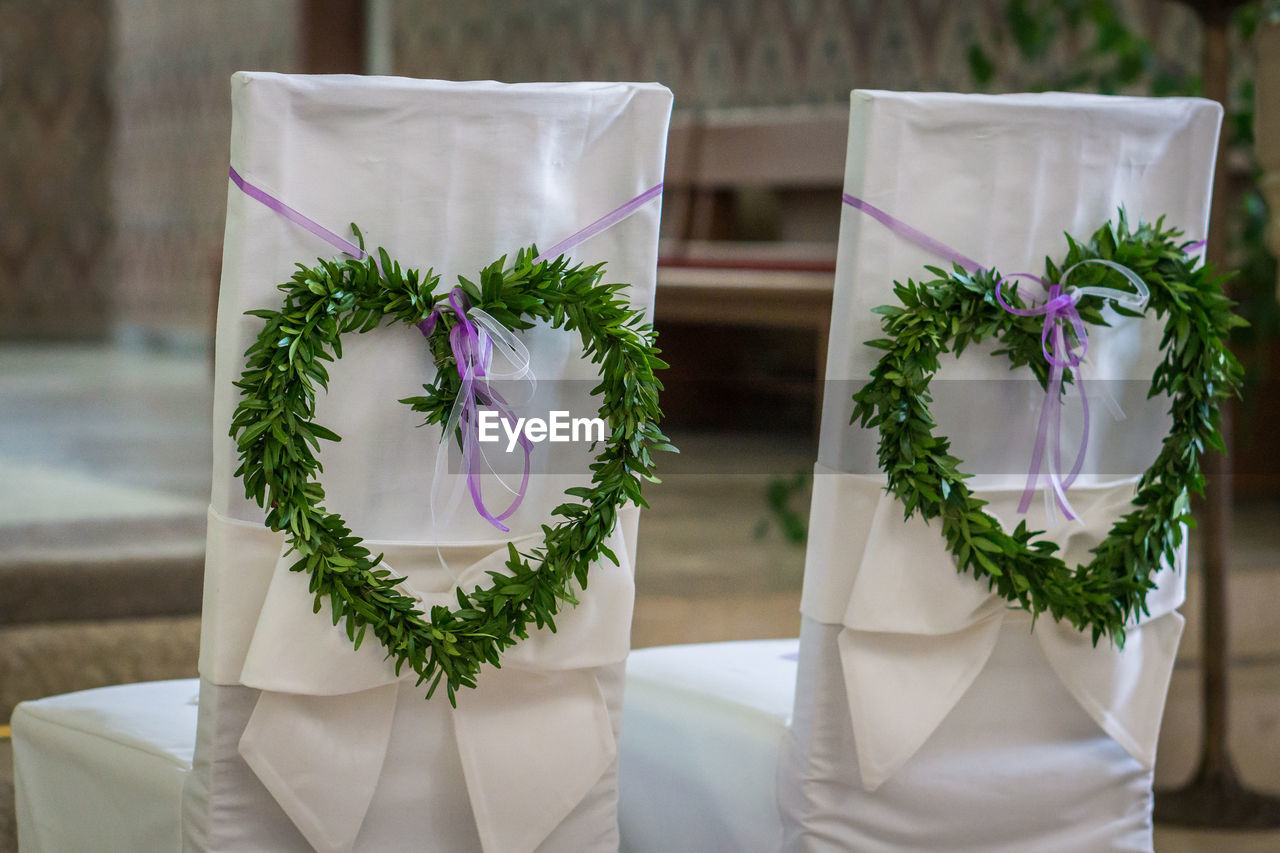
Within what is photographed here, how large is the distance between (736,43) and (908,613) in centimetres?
560

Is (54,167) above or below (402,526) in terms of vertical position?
above

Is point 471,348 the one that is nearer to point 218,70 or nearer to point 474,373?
point 474,373

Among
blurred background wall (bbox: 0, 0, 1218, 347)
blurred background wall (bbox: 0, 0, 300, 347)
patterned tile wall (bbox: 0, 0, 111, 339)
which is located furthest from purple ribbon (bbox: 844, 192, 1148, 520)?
patterned tile wall (bbox: 0, 0, 111, 339)

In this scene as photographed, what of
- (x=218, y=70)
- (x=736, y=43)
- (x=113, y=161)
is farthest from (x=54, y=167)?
(x=736, y=43)

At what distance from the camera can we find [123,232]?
8.95 metres

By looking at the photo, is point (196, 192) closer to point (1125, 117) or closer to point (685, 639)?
point (685, 639)

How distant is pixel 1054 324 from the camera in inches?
49.1

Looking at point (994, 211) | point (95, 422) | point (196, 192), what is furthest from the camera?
point (196, 192)

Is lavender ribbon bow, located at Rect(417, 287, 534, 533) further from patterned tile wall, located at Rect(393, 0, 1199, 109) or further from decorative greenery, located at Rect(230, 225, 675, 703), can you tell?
patterned tile wall, located at Rect(393, 0, 1199, 109)

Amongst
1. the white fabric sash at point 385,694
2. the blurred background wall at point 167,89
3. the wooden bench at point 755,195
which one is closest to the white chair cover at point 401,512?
the white fabric sash at point 385,694

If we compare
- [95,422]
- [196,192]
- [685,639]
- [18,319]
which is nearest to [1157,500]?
[685,639]

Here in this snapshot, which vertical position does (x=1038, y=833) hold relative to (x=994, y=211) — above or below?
below

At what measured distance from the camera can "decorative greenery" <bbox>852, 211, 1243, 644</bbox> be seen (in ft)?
3.94

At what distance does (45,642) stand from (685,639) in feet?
4.06
